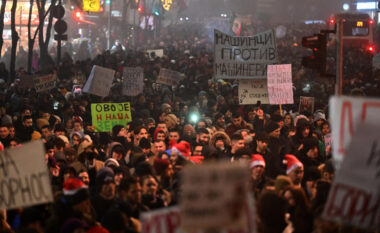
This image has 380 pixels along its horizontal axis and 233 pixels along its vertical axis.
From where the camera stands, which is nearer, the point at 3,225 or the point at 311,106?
the point at 3,225

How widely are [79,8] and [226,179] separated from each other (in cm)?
4950

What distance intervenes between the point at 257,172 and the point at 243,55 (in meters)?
7.06

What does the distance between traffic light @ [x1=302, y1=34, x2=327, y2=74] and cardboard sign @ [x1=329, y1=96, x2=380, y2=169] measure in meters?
4.43

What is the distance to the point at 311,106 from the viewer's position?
59.6 ft

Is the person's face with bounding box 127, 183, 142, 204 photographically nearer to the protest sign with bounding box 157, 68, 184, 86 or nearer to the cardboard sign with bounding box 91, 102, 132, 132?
the cardboard sign with bounding box 91, 102, 132, 132

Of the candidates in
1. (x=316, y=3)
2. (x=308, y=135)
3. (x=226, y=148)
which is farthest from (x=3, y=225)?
(x=316, y=3)

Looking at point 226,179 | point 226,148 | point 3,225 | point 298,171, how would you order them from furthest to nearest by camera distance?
point 226,148 → point 298,171 → point 3,225 → point 226,179

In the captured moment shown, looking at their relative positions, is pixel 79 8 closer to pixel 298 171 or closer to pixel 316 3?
pixel 298 171

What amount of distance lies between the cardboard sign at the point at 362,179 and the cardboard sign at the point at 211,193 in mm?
1308

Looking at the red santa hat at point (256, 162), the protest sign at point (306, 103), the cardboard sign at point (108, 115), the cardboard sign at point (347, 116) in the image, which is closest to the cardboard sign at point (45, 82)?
the cardboard sign at point (108, 115)

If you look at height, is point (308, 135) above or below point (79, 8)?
below

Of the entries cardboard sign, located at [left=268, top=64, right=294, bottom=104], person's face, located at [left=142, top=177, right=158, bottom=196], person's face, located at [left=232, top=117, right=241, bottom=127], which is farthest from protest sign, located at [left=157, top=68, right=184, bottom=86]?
person's face, located at [left=142, top=177, right=158, bottom=196]

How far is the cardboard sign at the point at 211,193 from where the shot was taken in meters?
4.63

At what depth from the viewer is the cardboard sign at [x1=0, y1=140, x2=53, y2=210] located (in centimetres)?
692
